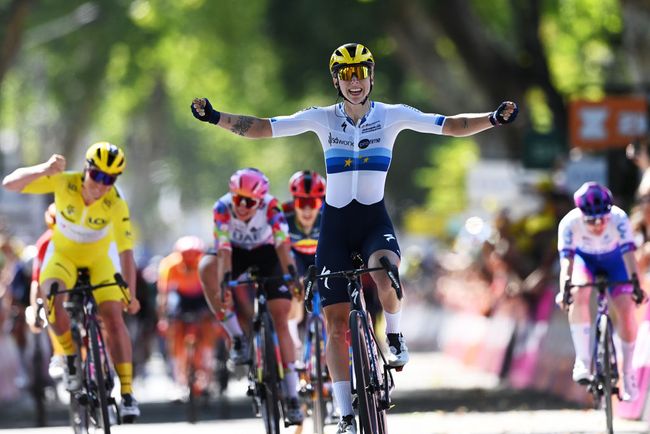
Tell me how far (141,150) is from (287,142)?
59.3 ft

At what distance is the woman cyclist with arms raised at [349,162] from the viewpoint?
38.1ft

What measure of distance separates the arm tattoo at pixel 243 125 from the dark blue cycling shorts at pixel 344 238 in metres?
0.73

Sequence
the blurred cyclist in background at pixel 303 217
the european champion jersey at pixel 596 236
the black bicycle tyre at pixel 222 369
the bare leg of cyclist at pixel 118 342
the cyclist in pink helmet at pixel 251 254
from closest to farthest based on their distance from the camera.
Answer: the bare leg of cyclist at pixel 118 342
the cyclist in pink helmet at pixel 251 254
the european champion jersey at pixel 596 236
the blurred cyclist in background at pixel 303 217
the black bicycle tyre at pixel 222 369

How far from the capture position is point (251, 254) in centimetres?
1525

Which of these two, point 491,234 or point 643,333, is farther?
point 491,234

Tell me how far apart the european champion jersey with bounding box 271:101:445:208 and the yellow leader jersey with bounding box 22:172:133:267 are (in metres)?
2.30

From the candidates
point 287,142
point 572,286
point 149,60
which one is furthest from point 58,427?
point 287,142

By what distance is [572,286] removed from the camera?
47.6 ft

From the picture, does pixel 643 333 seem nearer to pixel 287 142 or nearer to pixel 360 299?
pixel 360 299

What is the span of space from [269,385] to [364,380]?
269 cm

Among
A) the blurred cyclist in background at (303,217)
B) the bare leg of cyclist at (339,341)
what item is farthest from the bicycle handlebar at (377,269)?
the blurred cyclist in background at (303,217)

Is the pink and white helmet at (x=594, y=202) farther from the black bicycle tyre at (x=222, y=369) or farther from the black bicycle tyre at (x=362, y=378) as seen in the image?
the black bicycle tyre at (x=222, y=369)

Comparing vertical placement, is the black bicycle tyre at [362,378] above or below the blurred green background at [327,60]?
below

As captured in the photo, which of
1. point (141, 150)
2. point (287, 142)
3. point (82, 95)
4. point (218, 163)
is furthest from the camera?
point (218, 163)
